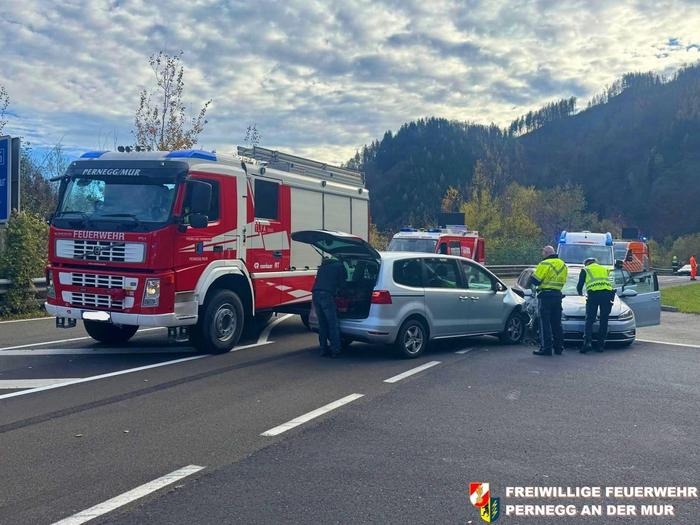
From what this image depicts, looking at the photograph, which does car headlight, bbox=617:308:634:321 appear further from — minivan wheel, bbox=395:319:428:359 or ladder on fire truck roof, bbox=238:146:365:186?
ladder on fire truck roof, bbox=238:146:365:186

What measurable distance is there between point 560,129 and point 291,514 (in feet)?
602

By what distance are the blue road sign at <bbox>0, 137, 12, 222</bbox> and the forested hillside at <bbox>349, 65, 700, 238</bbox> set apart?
8175 cm

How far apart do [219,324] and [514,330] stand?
202 inches

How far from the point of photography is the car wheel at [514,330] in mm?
11289

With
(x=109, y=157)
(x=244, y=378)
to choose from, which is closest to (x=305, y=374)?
(x=244, y=378)

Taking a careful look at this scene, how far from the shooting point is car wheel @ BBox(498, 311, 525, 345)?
11.3 metres

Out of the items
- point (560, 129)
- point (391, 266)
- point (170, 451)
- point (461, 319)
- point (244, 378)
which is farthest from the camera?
point (560, 129)

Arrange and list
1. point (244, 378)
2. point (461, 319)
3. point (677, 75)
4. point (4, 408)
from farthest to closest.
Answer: point (677, 75) → point (461, 319) → point (244, 378) → point (4, 408)

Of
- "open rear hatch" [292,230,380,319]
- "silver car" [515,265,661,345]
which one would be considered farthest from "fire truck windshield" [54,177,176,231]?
"silver car" [515,265,661,345]

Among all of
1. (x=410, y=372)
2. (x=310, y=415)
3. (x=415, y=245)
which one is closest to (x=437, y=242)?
(x=415, y=245)

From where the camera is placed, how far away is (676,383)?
806 centimetres

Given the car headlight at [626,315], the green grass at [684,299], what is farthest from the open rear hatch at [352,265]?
the green grass at [684,299]

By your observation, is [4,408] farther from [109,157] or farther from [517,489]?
[517,489]

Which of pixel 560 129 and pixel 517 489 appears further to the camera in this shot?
pixel 560 129
